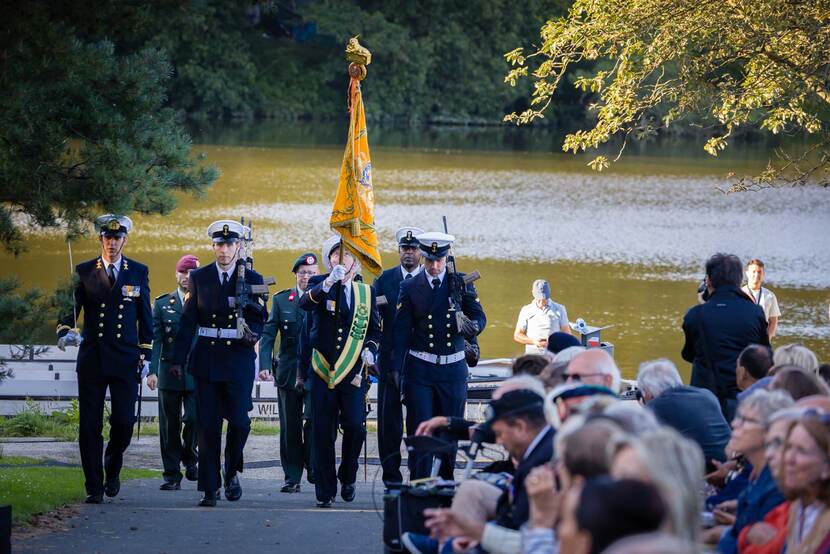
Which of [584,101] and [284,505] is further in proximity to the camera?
[584,101]

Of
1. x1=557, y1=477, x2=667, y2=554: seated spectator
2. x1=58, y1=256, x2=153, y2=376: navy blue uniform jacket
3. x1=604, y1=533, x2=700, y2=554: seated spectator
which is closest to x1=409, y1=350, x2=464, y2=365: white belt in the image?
x1=58, y1=256, x2=153, y2=376: navy blue uniform jacket

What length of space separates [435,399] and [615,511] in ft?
21.8

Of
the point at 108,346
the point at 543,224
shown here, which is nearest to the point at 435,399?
the point at 108,346

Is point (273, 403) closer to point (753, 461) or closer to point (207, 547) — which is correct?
point (207, 547)

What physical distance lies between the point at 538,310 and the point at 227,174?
3501 cm

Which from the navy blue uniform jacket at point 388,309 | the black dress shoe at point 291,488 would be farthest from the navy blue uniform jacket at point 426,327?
the black dress shoe at point 291,488

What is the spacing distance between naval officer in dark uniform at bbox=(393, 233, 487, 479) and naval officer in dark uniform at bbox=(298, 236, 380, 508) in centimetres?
25

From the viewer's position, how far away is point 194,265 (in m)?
11.1

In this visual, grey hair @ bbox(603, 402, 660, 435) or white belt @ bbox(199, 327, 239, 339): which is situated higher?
grey hair @ bbox(603, 402, 660, 435)

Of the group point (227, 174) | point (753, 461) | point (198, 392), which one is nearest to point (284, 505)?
point (198, 392)

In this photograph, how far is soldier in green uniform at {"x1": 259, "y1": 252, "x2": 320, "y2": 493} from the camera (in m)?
10.4

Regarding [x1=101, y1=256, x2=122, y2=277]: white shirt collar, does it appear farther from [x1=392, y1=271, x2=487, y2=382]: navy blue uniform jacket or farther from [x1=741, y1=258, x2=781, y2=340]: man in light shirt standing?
[x1=741, y1=258, x2=781, y2=340]: man in light shirt standing

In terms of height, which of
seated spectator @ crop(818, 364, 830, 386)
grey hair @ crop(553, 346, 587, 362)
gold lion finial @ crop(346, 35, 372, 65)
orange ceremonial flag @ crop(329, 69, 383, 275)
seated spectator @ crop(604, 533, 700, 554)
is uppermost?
gold lion finial @ crop(346, 35, 372, 65)

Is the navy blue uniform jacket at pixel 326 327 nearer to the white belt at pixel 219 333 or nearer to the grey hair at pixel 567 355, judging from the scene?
the white belt at pixel 219 333
